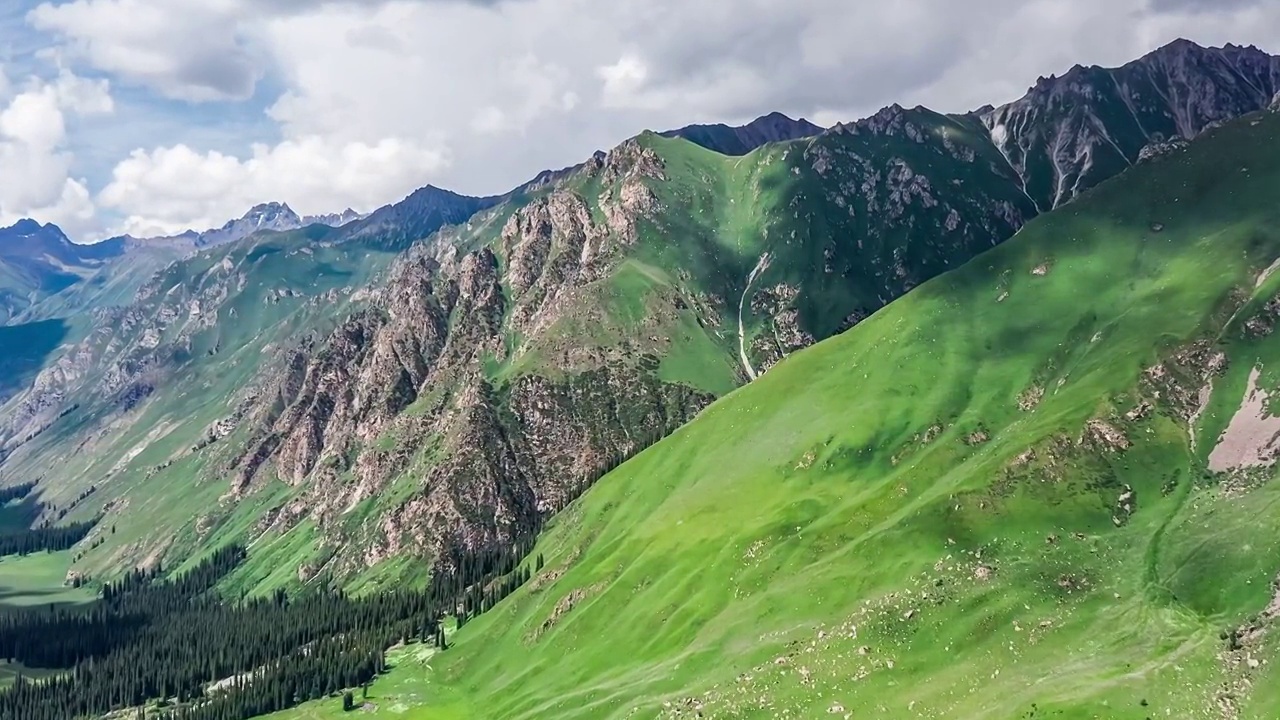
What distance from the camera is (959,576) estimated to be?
12362 cm

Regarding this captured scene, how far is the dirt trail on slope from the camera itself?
447ft

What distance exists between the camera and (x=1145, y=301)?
200 m

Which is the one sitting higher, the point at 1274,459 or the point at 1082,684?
the point at 1274,459

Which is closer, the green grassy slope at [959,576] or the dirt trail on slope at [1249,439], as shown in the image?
the green grassy slope at [959,576]

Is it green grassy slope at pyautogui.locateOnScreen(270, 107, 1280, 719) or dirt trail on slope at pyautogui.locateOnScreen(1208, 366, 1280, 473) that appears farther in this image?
dirt trail on slope at pyautogui.locateOnScreen(1208, 366, 1280, 473)

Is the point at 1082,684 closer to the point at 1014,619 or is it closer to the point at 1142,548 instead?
the point at 1014,619

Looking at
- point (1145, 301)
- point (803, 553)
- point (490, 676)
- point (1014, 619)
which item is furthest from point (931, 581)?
point (1145, 301)

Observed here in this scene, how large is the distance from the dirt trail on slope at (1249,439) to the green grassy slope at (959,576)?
8.18 feet

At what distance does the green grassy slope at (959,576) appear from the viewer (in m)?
103

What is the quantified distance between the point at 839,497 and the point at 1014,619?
203 feet

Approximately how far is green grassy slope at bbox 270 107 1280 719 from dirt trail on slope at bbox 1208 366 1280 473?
2.49 metres

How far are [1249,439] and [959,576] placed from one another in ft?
184

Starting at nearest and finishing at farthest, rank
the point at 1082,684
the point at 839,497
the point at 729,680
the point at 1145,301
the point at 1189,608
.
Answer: the point at 1082,684, the point at 1189,608, the point at 729,680, the point at 839,497, the point at 1145,301

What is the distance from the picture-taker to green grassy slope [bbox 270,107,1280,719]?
103 metres
